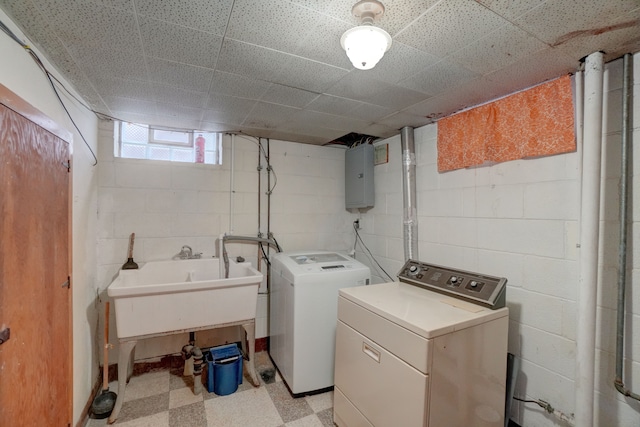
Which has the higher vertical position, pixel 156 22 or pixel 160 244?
pixel 156 22

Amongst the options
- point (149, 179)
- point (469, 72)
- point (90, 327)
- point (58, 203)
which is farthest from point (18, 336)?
point (469, 72)

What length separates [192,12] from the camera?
106 cm

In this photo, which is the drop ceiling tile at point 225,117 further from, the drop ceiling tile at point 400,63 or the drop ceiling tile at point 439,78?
the drop ceiling tile at point 439,78

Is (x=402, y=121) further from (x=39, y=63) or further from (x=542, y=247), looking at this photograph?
(x=39, y=63)

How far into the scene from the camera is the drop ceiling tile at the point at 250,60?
4.26 feet

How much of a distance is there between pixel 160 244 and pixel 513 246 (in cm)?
269

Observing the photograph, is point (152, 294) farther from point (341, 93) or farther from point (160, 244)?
point (341, 93)

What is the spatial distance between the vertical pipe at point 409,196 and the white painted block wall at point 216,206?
0.91m

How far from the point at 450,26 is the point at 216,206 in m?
2.24

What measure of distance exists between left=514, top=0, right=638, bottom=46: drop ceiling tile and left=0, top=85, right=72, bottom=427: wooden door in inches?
76.2

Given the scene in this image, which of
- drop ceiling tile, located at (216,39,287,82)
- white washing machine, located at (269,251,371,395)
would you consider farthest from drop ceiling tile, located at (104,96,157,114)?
white washing machine, located at (269,251,371,395)

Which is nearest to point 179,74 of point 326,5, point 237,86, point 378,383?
point 237,86

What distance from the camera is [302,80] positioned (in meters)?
1.62

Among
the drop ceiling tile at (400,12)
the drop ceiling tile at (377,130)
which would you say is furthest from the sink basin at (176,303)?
the drop ceiling tile at (400,12)
